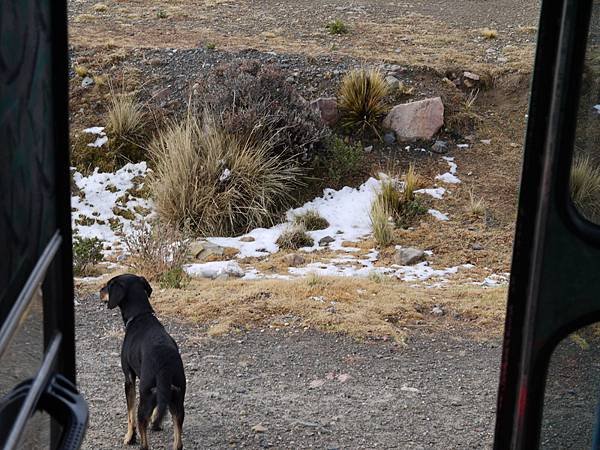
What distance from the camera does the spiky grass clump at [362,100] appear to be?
10.7 m

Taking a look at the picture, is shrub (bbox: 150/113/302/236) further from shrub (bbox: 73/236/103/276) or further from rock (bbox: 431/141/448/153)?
rock (bbox: 431/141/448/153)

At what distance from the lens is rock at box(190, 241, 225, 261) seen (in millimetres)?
8031

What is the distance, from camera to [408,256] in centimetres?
791

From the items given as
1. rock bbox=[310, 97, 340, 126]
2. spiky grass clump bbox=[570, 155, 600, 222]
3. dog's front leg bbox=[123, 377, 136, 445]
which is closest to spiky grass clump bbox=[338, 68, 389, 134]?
rock bbox=[310, 97, 340, 126]

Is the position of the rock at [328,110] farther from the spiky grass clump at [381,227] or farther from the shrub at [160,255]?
the shrub at [160,255]

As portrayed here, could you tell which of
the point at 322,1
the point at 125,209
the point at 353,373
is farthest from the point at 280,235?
the point at 322,1

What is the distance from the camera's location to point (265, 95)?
9938 millimetres

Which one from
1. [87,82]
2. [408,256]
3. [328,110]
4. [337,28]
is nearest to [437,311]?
[408,256]

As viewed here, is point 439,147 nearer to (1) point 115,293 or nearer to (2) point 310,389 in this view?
(2) point 310,389

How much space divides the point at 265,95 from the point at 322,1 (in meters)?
7.97

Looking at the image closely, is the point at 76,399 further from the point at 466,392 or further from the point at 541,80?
the point at 466,392

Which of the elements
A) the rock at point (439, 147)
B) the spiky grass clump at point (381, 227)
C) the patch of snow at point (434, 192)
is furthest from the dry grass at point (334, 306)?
the rock at point (439, 147)

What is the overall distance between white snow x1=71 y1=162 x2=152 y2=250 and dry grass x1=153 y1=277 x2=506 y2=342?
6.52ft

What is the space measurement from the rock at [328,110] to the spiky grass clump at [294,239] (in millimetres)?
2414
